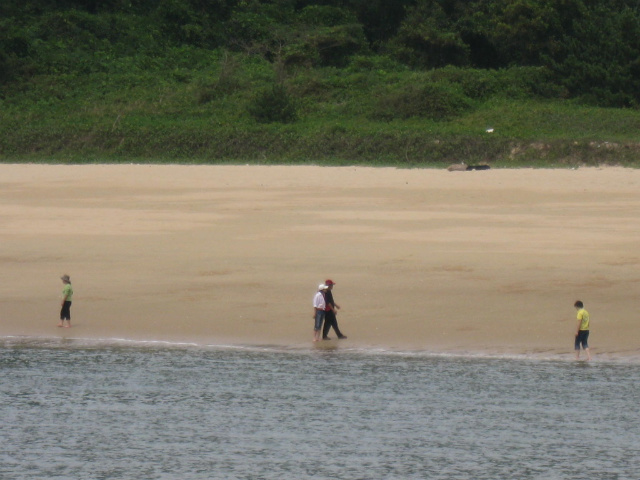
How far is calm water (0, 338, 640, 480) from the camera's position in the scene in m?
16.1

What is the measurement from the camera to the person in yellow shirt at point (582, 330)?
1933cm

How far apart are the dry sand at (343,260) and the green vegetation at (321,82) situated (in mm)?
11170

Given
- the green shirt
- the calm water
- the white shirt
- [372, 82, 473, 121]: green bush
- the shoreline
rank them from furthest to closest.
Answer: [372, 82, 473, 121]: green bush < the green shirt < the white shirt < the shoreline < the calm water

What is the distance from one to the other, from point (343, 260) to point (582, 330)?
9.01 m

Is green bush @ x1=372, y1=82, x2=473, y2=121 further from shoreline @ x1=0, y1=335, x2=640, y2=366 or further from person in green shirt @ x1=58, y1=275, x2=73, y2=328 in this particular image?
shoreline @ x1=0, y1=335, x2=640, y2=366

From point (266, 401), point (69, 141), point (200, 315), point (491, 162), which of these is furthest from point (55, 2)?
point (266, 401)

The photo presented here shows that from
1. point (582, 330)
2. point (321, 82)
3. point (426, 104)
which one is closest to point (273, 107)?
point (321, 82)

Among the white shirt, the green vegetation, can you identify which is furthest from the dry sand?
the green vegetation

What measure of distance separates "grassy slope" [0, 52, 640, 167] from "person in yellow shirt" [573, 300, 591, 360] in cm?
2900

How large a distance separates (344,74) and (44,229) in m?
36.1

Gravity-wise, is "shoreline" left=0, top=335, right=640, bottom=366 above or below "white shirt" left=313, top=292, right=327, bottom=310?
below

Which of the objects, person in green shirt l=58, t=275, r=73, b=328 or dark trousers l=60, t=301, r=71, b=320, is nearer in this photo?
person in green shirt l=58, t=275, r=73, b=328

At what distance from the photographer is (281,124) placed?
57.3 metres

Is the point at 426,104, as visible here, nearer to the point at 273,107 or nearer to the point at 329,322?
the point at 273,107
